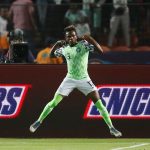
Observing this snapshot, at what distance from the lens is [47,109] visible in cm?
1507

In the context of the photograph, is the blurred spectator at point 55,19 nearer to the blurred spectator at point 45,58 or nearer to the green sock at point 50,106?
the blurred spectator at point 45,58

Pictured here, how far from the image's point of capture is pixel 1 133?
16078mm

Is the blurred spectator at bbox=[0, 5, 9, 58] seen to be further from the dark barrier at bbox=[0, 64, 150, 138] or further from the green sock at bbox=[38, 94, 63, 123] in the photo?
the green sock at bbox=[38, 94, 63, 123]

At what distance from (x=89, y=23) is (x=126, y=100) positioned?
11.4 feet

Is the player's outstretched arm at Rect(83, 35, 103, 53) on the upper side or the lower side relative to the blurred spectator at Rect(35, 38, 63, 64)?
upper

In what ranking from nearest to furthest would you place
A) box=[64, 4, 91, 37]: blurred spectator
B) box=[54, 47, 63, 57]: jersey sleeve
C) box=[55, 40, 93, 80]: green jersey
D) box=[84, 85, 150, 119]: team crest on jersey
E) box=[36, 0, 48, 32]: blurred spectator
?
box=[55, 40, 93, 80]: green jersey, box=[54, 47, 63, 57]: jersey sleeve, box=[84, 85, 150, 119]: team crest on jersey, box=[64, 4, 91, 37]: blurred spectator, box=[36, 0, 48, 32]: blurred spectator

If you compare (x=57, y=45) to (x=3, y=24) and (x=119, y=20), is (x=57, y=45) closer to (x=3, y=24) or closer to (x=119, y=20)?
(x=119, y=20)

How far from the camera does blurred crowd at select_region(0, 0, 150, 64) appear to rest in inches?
739

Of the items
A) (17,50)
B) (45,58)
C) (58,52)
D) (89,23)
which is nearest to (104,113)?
(58,52)

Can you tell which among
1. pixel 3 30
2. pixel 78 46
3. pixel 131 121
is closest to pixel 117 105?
pixel 131 121

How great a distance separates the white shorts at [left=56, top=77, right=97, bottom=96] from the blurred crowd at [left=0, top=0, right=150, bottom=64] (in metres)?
3.51

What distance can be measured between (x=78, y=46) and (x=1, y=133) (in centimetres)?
262

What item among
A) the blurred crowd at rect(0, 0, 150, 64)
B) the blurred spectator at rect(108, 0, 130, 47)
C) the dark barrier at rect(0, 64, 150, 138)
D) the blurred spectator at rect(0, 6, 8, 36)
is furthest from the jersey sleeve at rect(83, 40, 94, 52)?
the blurred spectator at rect(0, 6, 8, 36)
